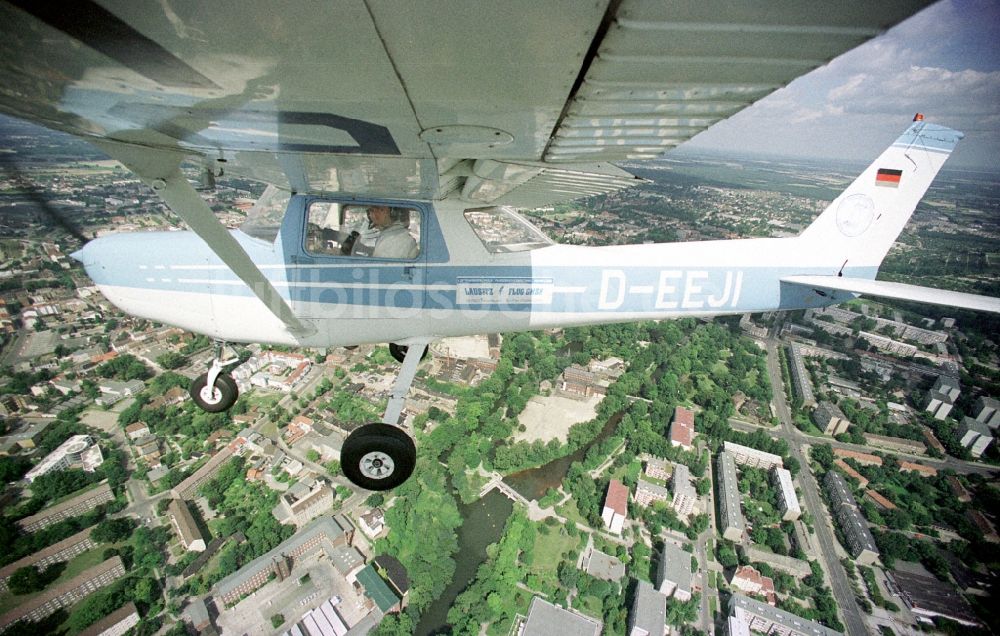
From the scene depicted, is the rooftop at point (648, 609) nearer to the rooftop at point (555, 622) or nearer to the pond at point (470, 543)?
the rooftop at point (555, 622)

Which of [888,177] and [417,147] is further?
[888,177]

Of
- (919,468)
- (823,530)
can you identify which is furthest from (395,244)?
(919,468)

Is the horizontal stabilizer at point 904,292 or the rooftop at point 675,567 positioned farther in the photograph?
the rooftop at point 675,567

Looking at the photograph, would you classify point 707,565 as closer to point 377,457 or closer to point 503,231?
point 377,457

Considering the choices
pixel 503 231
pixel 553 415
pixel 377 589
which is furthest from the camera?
pixel 553 415

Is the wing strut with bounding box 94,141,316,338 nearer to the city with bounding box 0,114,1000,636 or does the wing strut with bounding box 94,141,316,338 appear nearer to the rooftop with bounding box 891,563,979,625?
the city with bounding box 0,114,1000,636

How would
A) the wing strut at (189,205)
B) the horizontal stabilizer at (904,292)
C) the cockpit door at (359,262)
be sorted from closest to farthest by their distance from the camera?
the wing strut at (189,205) → the cockpit door at (359,262) → the horizontal stabilizer at (904,292)

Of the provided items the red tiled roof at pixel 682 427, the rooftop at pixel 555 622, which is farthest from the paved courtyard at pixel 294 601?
the red tiled roof at pixel 682 427
